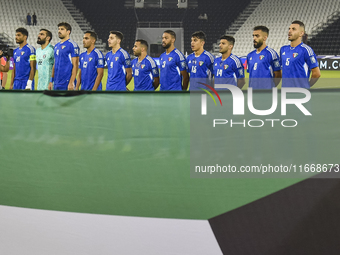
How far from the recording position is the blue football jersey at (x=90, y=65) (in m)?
5.02

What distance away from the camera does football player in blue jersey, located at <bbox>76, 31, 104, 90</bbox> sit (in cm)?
498

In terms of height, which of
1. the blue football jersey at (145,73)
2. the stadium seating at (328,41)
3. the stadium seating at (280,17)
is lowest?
the blue football jersey at (145,73)

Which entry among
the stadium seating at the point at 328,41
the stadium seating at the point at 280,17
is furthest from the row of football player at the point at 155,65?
the stadium seating at the point at 280,17

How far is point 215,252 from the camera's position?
1958 mm

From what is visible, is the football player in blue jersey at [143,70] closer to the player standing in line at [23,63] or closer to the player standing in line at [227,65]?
the player standing in line at [227,65]

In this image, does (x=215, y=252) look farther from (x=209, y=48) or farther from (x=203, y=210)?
(x=209, y=48)

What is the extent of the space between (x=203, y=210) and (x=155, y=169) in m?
0.36

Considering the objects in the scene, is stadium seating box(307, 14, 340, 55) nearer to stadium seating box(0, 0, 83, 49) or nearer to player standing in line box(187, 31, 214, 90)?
stadium seating box(0, 0, 83, 49)

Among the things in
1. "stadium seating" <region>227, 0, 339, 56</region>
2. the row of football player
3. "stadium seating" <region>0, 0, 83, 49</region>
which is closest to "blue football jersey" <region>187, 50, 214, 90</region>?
the row of football player

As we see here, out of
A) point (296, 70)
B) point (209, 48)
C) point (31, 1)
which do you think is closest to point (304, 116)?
point (296, 70)

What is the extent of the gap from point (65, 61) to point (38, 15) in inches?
753

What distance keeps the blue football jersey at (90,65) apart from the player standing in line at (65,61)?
0.35ft

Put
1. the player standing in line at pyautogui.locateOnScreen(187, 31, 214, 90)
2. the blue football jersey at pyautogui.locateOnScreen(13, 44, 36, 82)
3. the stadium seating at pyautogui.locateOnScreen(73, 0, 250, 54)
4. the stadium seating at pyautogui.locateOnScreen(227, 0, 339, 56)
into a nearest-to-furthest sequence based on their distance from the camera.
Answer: the player standing in line at pyautogui.locateOnScreen(187, 31, 214, 90), the blue football jersey at pyautogui.locateOnScreen(13, 44, 36, 82), the stadium seating at pyautogui.locateOnScreen(73, 0, 250, 54), the stadium seating at pyautogui.locateOnScreen(227, 0, 339, 56)

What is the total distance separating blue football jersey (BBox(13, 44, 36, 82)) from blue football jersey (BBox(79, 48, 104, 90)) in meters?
0.88
